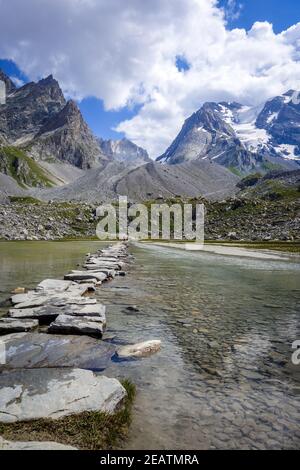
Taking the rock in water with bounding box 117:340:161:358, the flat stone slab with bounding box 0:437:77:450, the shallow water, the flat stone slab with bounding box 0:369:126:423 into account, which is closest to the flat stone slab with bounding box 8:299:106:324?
the shallow water

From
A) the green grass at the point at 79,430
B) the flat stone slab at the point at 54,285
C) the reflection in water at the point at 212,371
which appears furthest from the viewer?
the flat stone slab at the point at 54,285

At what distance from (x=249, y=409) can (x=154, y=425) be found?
1.91 metres

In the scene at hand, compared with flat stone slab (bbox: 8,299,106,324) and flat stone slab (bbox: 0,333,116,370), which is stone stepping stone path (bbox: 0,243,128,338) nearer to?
flat stone slab (bbox: 8,299,106,324)

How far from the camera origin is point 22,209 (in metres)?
136

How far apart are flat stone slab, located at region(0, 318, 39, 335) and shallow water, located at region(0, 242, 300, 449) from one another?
2.55m

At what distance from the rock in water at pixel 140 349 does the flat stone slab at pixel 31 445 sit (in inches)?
160

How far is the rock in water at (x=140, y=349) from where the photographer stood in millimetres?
9617

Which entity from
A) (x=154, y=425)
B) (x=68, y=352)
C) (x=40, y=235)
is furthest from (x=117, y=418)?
(x=40, y=235)

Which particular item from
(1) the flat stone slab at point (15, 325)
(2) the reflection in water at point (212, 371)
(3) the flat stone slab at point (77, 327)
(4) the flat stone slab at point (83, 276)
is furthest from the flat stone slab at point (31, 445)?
(4) the flat stone slab at point (83, 276)

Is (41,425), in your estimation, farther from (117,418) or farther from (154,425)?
(154,425)

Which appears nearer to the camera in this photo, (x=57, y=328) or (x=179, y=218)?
(x=57, y=328)

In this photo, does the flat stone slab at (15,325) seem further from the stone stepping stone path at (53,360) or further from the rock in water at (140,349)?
the rock in water at (140,349)

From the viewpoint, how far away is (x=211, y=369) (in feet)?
29.2

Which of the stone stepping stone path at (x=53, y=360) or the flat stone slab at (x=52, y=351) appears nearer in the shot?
the stone stepping stone path at (x=53, y=360)
